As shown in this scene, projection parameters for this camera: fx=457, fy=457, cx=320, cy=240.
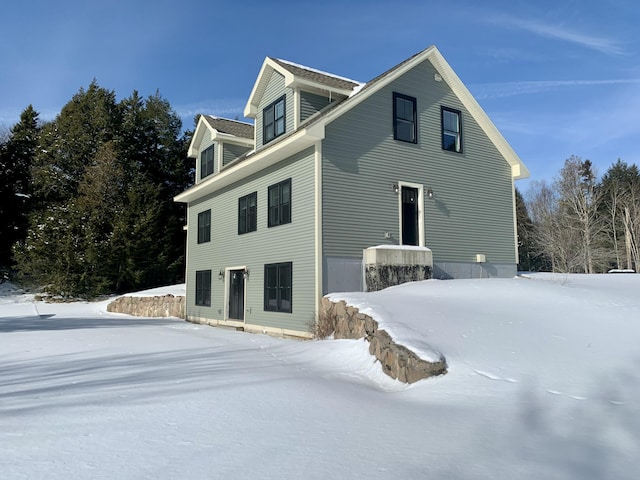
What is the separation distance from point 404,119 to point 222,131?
7.67 meters

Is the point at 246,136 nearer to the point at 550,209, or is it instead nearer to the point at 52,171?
the point at 52,171

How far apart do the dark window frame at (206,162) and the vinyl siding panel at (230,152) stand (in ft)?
2.02

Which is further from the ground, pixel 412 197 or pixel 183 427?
pixel 412 197

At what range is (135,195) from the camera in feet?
91.6

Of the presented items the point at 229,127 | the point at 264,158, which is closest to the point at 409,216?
the point at 264,158

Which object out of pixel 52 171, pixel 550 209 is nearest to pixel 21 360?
pixel 52 171

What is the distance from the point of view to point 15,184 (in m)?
30.2

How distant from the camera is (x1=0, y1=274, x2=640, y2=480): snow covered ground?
3188mm

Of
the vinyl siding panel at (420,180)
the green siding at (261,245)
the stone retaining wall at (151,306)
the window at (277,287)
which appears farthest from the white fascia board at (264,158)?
the stone retaining wall at (151,306)

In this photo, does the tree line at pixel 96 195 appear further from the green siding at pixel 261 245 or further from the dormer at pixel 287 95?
the dormer at pixel 287 95

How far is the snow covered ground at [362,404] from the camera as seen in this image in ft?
10.5

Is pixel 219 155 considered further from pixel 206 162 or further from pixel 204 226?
pixel 204 226

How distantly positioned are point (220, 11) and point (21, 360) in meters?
11.4

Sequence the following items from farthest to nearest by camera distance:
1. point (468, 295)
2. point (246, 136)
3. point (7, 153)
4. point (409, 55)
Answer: point (7, 153)
point (246, 136)
point (409, 55)
point (468, 295)
